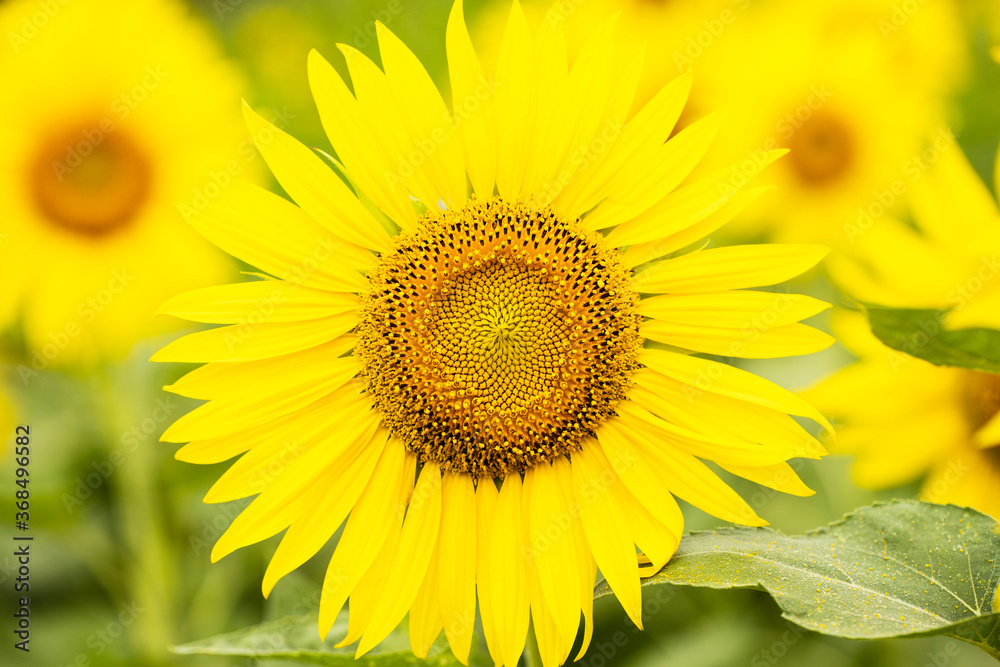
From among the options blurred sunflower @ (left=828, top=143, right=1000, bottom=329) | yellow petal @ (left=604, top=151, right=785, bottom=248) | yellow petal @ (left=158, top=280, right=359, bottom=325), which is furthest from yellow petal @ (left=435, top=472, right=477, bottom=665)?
blurred sunflower @ (left=828, top=143, right=1000, bottom=329)

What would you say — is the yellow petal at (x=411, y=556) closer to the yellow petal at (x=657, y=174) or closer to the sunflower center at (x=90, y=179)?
the yellow petal at (x=657, y=174)

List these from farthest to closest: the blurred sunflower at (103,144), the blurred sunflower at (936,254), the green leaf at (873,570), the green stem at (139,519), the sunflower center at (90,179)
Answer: the sunflower center at (90,179), the blurred sunflower at (103,144), the green stem at (139,519), the blurred sunflower at (936,254), the green leaf at (873,570)

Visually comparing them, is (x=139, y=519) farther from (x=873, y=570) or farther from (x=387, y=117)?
(x=873, y=570)

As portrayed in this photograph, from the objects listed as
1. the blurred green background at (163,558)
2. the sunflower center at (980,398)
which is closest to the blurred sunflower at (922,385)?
the sunflower center at (980,398)

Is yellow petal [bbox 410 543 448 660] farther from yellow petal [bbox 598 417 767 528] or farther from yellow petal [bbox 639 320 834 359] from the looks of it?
yellow petal [bbox 639 320 834 359]

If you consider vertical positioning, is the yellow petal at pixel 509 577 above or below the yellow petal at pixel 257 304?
below

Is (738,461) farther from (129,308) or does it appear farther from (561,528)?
(129,308)

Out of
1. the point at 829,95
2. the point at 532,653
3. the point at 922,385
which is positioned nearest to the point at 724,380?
the point at 532,653
